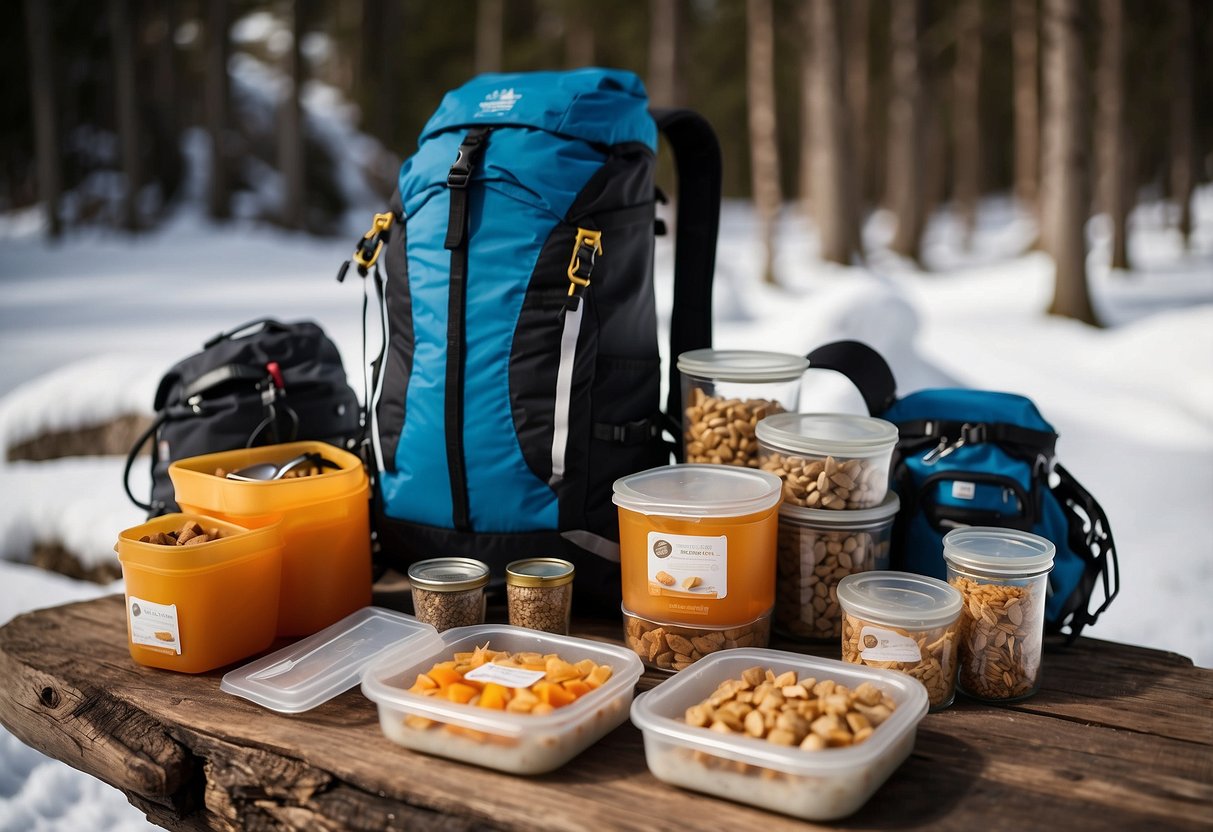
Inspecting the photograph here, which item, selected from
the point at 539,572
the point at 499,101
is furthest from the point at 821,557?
the point at 499,101

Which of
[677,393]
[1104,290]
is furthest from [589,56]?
[677,393]

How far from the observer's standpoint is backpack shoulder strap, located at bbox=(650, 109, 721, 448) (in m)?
2.09

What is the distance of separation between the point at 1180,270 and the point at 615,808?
11.8m

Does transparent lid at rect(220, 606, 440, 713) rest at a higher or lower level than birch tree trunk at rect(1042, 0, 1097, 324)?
lower

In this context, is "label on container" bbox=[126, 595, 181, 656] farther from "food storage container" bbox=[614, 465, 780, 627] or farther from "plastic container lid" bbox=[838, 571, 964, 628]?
"plastic container lid" bbox=[838, 571, 964, 628]

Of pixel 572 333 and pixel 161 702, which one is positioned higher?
pixel 572 333

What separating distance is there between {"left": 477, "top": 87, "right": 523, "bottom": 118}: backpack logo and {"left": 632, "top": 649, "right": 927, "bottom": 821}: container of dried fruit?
1051 millimetres

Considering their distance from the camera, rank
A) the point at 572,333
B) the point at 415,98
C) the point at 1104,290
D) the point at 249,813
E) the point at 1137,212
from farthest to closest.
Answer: the point at 1137,212
the point at 415,98
the point at 1104,290
the point at 572,333
the point at 249,813

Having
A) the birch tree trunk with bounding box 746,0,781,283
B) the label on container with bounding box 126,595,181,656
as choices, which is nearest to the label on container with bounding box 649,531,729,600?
the label on container with bounding box 126,595,181,656

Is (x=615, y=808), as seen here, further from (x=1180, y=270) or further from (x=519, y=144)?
(x=1180, y=270)

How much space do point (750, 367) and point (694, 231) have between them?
0.46 metres

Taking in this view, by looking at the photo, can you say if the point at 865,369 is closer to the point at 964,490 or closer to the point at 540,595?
the point at 964,490

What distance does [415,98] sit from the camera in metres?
15.9

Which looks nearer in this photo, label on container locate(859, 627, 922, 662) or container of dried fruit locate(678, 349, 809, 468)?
label on container locate(859, 627, 922, 662)
